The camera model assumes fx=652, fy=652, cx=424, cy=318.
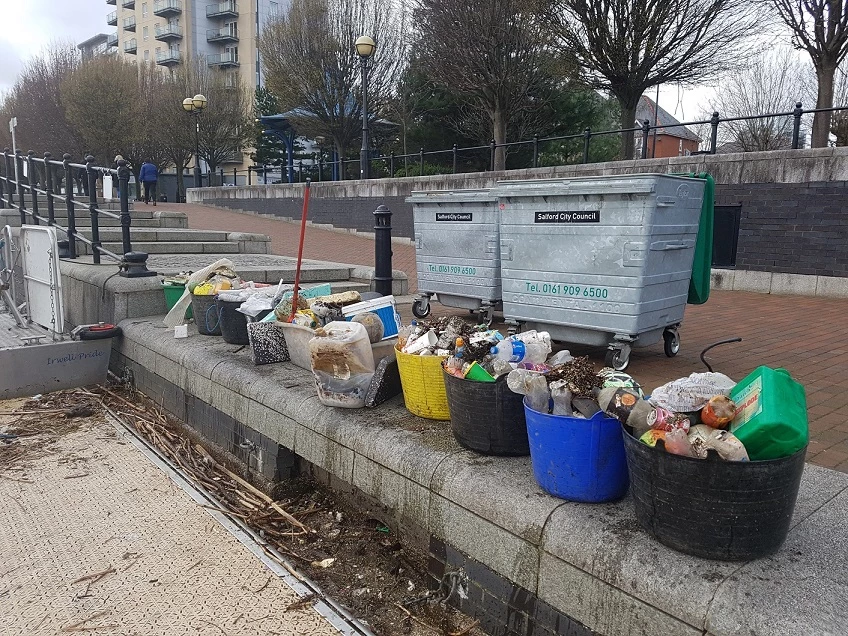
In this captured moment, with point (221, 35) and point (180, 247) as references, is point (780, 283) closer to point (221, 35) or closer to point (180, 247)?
point (180, 247)

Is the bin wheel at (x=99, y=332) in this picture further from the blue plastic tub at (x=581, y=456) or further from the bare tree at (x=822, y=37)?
the bare tree at (x=822, y=37)

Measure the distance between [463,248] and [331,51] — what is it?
2282cm

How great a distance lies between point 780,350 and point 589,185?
234 cm

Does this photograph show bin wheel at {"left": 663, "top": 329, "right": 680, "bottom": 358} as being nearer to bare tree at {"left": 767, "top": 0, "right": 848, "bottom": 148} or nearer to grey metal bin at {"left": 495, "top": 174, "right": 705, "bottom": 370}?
grey metal bin at {"left": 495, "top": 174, "right": 705, "bottom": 370}

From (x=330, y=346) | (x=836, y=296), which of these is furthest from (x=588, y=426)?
(x=836, y=296)

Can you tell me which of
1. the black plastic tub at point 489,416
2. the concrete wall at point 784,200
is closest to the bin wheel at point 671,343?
the black plastic tub at point 489,416

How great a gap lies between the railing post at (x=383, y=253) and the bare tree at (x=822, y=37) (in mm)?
9288

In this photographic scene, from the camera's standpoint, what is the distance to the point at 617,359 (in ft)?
16.1

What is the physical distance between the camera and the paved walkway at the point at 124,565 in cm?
258

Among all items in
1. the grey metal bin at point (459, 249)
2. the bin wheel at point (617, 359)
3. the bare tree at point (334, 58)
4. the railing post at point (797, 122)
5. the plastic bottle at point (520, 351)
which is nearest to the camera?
the plastic bottle at point (520, 351)

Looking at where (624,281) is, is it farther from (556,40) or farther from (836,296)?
(556,40)

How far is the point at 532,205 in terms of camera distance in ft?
17.3

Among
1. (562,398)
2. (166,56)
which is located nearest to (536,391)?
(562,398)

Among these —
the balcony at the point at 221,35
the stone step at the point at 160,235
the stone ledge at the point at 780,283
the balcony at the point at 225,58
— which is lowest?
the stone ledge at the point at 780,283
